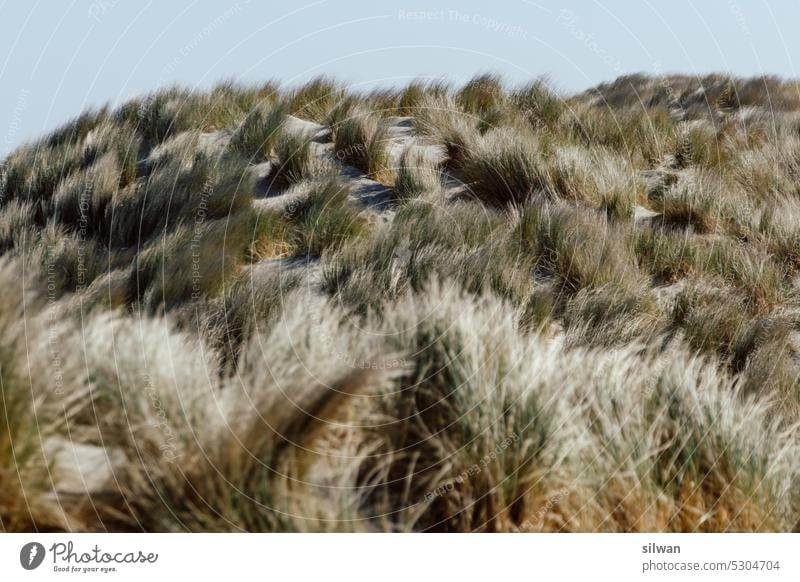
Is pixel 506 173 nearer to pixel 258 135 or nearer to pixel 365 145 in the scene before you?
pixel 365 145

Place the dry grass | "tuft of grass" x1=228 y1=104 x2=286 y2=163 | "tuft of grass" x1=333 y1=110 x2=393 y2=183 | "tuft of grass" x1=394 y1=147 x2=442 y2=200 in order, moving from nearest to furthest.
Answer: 1. the dry grass
2. "tuft of grass" x1=394 y1=147 x2=442 y2=200
3. "tuft of grass" x1=333 y1=110 x2=393 y2=183
4. "tuft of grass" x1=228 y1=104 x2=286 y2=163

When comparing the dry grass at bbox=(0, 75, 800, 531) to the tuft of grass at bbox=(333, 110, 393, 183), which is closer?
the dry grass at bbox=(0, 75, 800, 531)

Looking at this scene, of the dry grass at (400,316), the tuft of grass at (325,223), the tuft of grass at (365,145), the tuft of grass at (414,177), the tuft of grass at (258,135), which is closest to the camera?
the dry grass at (400,316)

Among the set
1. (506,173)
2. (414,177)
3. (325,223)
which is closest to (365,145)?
(414,177)

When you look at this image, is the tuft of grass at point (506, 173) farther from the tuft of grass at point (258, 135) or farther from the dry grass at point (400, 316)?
the tuft of grass at point (258, 135)

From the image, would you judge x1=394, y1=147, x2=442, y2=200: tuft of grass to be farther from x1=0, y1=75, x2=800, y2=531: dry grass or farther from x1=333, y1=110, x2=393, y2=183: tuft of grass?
x1=333, y1=110, x2=393, y2=183: tuft of grass

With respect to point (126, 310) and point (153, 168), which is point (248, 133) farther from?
point (126, 310)

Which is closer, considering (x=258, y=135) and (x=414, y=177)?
(x=414, y=177)

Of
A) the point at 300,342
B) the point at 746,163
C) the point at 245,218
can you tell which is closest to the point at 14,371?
the point at 300,342

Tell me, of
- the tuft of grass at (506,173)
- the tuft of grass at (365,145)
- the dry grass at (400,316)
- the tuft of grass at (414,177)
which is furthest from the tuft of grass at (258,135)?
the tuft of grass at (506,173)

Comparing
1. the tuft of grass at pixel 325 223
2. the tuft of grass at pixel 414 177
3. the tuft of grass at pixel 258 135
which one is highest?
the tuft of grass at pixel 258 135

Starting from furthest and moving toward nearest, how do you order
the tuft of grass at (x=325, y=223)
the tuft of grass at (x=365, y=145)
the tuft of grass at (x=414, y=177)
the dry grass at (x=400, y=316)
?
the tuft of grass at (x=365, y=145) → the tuft of grass at (x=414, y=177) → the tuft of grass at (x=325, y=223) → the dry grass at (x=400, y=316)

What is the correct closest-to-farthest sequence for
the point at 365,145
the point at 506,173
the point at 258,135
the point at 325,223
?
the point at 325,223 → the point at 506,173 → the point at 365,145 → the point at 258,135

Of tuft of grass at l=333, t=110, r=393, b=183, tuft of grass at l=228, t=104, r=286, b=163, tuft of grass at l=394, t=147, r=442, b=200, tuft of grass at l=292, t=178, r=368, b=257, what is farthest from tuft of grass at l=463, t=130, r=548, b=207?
tuft of grass at l=228, t=104, r=286, b=163
